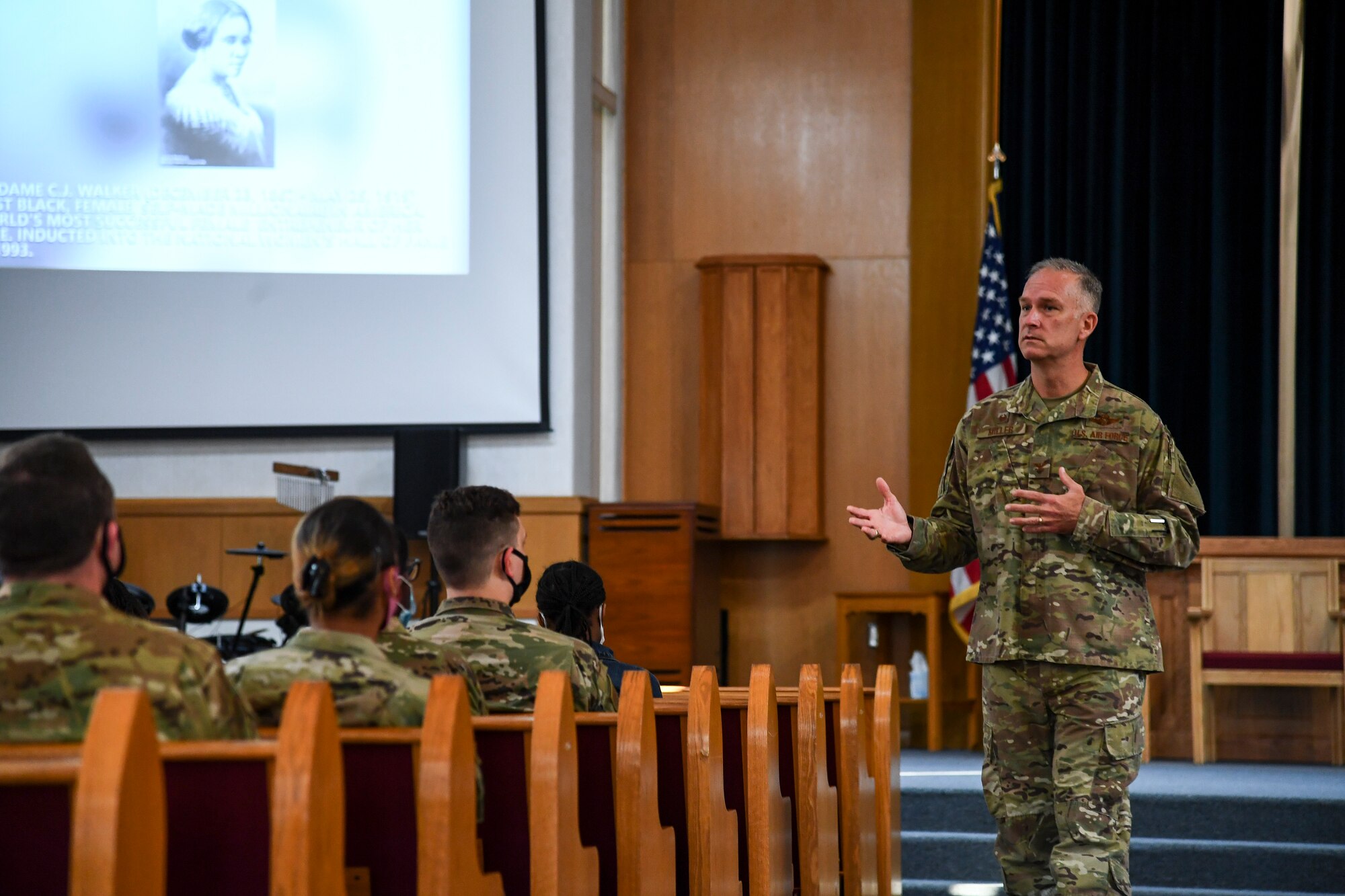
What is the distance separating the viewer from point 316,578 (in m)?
→ 2.01

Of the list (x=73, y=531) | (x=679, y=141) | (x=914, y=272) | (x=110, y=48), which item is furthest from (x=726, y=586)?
(x=73, y=531)

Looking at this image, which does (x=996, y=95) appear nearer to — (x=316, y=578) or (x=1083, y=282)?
(x=1083, y=282)

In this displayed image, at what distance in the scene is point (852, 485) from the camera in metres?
7.59

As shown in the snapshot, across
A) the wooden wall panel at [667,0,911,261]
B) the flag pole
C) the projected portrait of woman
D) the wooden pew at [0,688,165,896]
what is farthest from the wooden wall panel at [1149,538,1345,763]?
the wooden pew at [0,688,165,896]

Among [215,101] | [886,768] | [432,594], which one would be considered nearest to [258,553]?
[432,594]

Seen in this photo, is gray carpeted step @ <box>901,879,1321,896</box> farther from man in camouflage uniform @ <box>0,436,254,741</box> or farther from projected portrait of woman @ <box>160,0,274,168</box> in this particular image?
projected portrait of woman @ <box>160,0,274,168</box>

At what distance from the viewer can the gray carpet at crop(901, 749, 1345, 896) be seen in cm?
472

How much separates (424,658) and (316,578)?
0.26 m

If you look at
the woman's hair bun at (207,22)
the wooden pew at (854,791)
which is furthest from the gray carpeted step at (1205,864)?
the woman's hair bun at (207,22)

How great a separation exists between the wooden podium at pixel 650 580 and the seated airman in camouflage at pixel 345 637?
172 inches

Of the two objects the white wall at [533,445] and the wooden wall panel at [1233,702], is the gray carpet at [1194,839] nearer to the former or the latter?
the wooden wall panel at [1233,702]

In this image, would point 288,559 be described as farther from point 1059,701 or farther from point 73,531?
point 73,531

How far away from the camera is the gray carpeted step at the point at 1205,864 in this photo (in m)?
4.70

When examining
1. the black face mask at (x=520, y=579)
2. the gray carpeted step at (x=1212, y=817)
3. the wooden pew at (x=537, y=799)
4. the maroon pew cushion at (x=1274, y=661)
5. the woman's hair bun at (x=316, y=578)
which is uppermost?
the woman's hair bun at (x=316, y=578)
